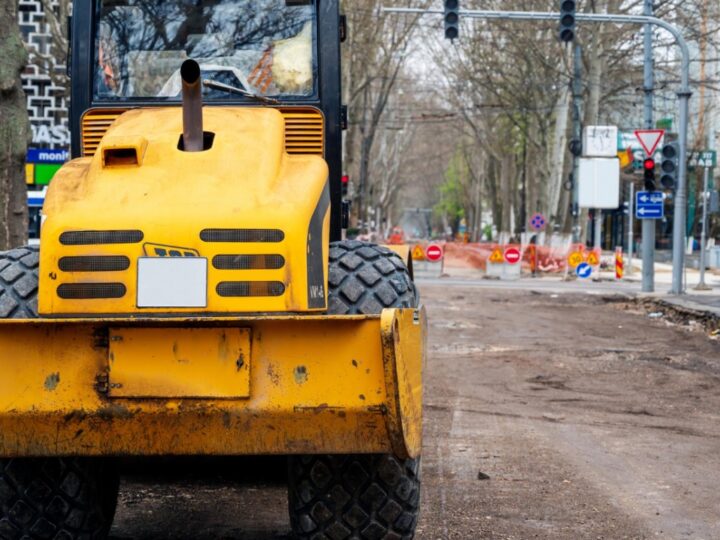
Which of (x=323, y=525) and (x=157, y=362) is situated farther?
(x=323, y=525)

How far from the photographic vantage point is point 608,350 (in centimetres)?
1608

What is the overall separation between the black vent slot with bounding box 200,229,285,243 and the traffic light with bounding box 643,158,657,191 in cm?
2490

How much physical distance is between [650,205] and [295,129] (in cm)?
2458

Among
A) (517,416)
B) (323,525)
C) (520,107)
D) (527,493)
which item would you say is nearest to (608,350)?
(517,416)

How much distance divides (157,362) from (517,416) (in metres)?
5.74

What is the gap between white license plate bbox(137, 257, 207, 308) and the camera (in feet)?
15.9

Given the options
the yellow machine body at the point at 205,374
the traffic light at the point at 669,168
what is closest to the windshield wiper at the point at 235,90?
the yellow machine body at the point at 205,374

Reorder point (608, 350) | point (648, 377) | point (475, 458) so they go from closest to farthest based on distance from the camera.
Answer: point (475, 458) < point (648, 377) < point (608, 350)

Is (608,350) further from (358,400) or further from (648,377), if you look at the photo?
(358,400)

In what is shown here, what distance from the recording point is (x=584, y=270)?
40.1 meters

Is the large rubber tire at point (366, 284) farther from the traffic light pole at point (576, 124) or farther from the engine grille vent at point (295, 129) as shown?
the traffic light pole at point (576, 124)

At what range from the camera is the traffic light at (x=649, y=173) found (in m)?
28.9

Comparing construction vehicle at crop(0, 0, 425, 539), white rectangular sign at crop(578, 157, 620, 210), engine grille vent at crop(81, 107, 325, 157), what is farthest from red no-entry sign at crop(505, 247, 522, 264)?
construction vehicle at crop(0, 0, 425, 539)

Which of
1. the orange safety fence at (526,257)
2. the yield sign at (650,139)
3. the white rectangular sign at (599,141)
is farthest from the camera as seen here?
the orange safety fence at (526,257)
